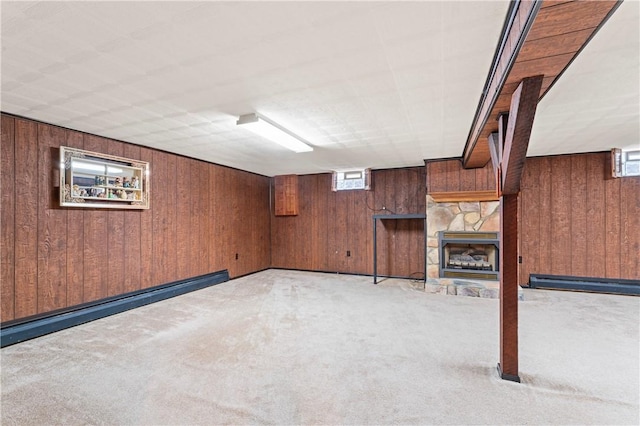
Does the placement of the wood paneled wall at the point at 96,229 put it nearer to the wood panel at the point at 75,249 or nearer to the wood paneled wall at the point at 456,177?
the wood panel at the point at 75,249

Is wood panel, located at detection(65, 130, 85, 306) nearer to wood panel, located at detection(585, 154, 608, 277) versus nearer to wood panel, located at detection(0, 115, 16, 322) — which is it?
wood panel, located at detection(0, 115, 16, 322)

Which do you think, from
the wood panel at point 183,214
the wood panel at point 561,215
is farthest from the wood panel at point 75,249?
the wood panel at point 561,215

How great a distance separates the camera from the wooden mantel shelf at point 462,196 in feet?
14.8

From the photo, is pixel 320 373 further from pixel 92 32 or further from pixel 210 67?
pixel 92 32

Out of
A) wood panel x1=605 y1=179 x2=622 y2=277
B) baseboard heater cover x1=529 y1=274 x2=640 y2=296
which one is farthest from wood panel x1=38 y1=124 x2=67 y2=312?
wood panel x1=605 y1=179 x2=622 y2=277

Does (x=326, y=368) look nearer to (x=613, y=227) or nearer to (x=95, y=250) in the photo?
(x=95, y=250)

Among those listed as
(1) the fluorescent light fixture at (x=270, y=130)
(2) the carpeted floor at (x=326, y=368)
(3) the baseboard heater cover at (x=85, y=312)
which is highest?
(1) the fluorescent light fixture at (x=270, y=130)

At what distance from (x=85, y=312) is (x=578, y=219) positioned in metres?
7.04

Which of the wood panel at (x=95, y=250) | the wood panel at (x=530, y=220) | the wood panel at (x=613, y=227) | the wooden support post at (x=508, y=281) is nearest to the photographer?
the wooden support post at (x=508, y=281)

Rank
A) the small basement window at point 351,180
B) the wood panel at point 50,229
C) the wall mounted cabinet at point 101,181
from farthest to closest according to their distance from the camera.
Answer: the small basement window at point 351,180 < the wall mounted cabinet at point 101,181 < the wood panel at point 50,229

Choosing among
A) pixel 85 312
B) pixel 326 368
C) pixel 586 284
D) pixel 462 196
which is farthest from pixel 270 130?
pixel 586 284

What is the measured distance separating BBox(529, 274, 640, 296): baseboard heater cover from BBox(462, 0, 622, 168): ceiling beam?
3.98 meters

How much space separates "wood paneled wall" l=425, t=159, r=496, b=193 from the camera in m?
4.58

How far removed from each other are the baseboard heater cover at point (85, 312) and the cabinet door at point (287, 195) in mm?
2475
